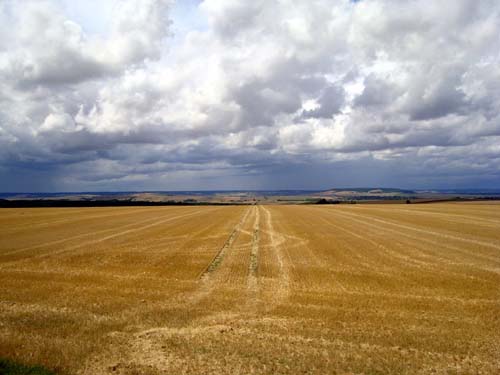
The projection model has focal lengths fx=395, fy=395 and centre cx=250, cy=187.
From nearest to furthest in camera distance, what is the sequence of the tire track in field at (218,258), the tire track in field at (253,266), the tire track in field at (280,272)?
the tire track in field at (280,272)
the tire track in field at (253,266)
the tire track in field at (218,258)

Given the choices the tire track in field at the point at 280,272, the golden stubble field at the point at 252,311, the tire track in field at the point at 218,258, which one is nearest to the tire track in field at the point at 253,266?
the golden stubble field at the point at 252,311

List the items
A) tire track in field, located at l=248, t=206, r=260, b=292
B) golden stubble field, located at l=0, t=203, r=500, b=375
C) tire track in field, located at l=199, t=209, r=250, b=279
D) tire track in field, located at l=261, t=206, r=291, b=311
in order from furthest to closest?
tire track in field, located at l=199, t=209, r=250, b=279 → tire track in field, located at l=248, t=206, r=260, b=292 → tire track in field, located at l=261, t=206, r=291, b=311 → golden stubble field, located at l=0, t=203, r=500, b=375

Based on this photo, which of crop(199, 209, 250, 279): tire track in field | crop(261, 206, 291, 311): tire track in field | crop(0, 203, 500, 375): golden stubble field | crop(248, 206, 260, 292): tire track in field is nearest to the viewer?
crop(0, 203, 500, 375): golden stubble field

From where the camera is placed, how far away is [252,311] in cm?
1174

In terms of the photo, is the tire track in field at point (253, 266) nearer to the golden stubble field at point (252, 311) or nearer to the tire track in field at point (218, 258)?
the golden stubble field at point (252, 311)

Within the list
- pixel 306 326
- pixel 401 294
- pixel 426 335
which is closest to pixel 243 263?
pixel 401 294

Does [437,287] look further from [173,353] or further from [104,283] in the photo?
[104,283]

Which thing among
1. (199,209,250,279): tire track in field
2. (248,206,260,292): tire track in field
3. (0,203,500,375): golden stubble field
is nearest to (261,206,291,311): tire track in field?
(0,203,500,375): golden stubble field

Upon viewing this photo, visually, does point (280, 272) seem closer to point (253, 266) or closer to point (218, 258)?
point (253, 266)

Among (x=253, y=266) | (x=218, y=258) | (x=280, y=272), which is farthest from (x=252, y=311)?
(x=218, y=258)

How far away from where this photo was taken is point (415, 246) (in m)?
25.0

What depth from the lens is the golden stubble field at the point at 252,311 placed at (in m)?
8.36

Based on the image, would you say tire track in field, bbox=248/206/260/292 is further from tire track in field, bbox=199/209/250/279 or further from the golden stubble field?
tire track in field, bbox=199/209/250/279

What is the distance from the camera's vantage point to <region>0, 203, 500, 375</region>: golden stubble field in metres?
8.36
